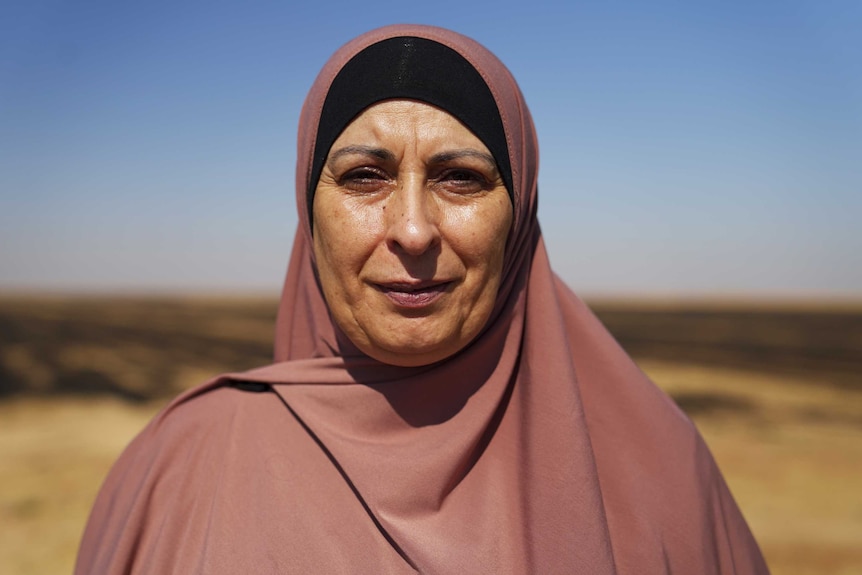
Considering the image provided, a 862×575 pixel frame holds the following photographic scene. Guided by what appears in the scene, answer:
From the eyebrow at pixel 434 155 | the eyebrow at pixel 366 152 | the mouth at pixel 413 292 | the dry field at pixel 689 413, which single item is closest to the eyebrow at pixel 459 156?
the eyebrow at pixel 434 155

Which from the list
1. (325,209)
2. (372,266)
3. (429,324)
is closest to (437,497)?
(429,324)

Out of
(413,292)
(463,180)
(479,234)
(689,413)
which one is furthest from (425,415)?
(689,413)

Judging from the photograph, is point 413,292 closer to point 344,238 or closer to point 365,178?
point 344,238

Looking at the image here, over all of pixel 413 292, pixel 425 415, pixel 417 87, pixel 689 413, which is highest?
pixel 417 87

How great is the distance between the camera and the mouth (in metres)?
1.62

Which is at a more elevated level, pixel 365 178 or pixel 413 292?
pixel 365 178

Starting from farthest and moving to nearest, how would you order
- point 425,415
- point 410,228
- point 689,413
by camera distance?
point 689,413
point 425,415
point 410,228

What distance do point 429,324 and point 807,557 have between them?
6.66 meters

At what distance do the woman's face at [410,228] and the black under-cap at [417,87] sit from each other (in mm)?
31

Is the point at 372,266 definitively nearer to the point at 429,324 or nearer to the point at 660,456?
the point at 429,324

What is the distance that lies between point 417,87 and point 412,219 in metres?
0.35

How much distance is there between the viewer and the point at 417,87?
5.45 feet

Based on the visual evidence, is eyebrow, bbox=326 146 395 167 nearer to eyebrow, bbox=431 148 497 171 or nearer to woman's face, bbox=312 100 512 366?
woman's face, bbox=312 100 512 366

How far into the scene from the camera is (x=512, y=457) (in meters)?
1.76
